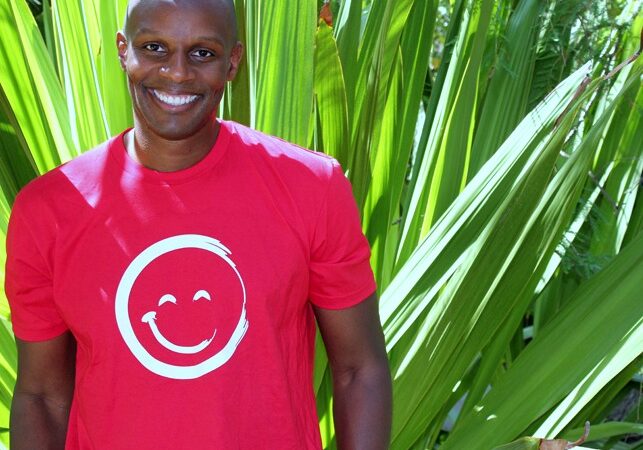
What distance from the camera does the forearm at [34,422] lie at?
1.33 metres

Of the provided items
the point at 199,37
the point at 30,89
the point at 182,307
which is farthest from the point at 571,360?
the point at 30,89

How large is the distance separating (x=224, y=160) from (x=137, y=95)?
0.41 ft

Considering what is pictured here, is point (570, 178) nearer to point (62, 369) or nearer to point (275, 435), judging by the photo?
point (275, 435)

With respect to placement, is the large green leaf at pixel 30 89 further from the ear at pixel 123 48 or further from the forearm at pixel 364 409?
the forearm at pixel 364 409

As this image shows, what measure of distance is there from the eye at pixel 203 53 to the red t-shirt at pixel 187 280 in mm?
115

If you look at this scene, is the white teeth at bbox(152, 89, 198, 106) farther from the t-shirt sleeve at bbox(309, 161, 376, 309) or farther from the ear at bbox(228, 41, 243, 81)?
the t-shirt sleeve at bbox(309, 161, 376, 309)

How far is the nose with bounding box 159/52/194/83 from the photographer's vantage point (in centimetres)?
121

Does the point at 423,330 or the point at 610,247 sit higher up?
the point at 423,330

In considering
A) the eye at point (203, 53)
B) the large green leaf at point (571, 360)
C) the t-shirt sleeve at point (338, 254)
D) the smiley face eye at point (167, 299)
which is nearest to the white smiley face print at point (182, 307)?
the smiley face eye at point (167, 299)

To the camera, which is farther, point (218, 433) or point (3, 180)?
point (3, 180)

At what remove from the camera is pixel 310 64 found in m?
1.65

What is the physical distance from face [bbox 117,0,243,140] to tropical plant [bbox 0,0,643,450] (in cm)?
42

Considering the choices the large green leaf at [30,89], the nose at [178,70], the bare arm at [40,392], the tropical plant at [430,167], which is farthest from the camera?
the large green leaf at [30,89]

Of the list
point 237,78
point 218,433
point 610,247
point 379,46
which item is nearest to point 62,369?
point 218,433
